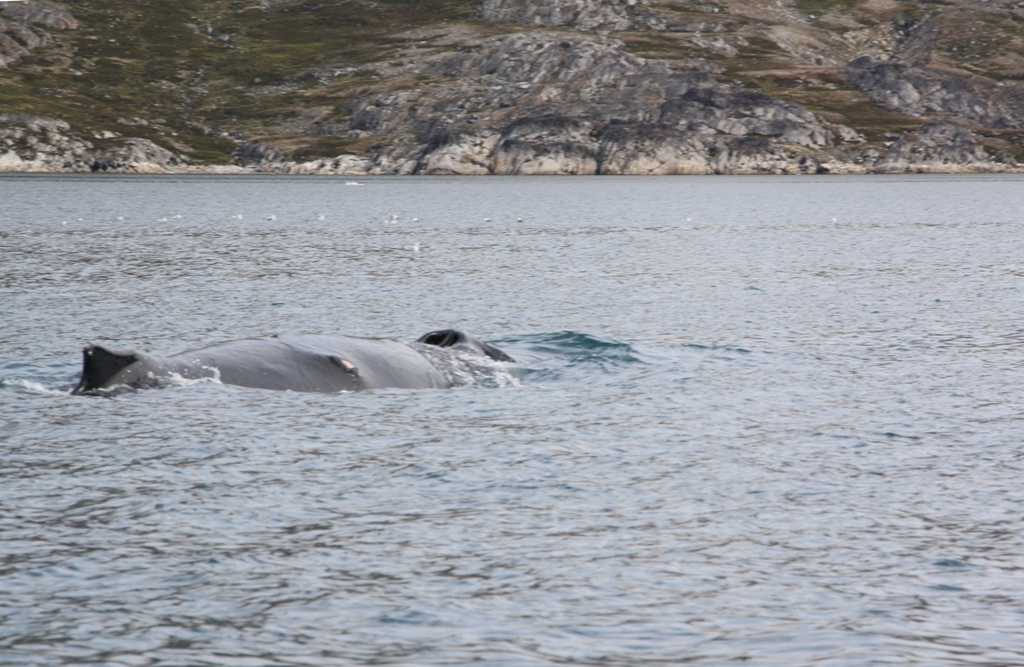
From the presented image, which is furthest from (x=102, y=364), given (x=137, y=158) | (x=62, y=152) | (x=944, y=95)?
(x=944, y=95)

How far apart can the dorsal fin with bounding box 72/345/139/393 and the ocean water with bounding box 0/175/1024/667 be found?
1.42 ft

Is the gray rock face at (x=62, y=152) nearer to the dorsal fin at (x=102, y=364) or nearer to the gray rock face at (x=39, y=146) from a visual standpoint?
the gray rock face at (x=39, y=146)

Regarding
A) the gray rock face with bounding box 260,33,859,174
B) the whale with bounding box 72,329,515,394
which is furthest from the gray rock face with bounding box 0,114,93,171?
the whale with bounding box 72,329,515,394

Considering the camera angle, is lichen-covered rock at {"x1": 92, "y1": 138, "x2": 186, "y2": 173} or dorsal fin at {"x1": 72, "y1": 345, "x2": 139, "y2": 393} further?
lichen-covered rock at {"x1": 92, "y1": 138, "x2": 186, "y2": 173}

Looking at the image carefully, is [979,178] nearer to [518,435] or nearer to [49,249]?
[49,249]

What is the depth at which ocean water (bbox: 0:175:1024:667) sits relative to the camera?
905 cm

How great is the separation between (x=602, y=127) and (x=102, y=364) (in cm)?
16180

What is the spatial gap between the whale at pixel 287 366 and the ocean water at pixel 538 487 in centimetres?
34

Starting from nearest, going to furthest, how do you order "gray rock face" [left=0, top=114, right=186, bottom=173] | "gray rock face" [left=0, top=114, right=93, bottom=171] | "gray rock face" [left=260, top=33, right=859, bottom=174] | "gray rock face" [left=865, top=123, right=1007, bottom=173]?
"gray rock face" [left=0, top=114, right=93, bottom=171], "gray rock face" [left=0, top=114, right=186, bottom=173], "gray rock face" [left=865, top=123, right=1007, bottom=173], "gray rock face" [left=260, top=33, right=859, bottom=174]

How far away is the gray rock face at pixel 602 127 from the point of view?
167875mm

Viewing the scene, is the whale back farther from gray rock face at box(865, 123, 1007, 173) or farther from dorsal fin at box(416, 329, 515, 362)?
gray rock face at box(865, 123, 1007, 173)

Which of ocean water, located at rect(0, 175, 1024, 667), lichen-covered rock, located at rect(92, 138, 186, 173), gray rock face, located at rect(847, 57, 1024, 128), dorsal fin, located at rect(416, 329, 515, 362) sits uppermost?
gray rock face, located at rect(847, 57, 1024, 128)

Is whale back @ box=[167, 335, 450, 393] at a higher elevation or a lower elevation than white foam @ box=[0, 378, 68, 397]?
higher

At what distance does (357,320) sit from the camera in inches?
1086
